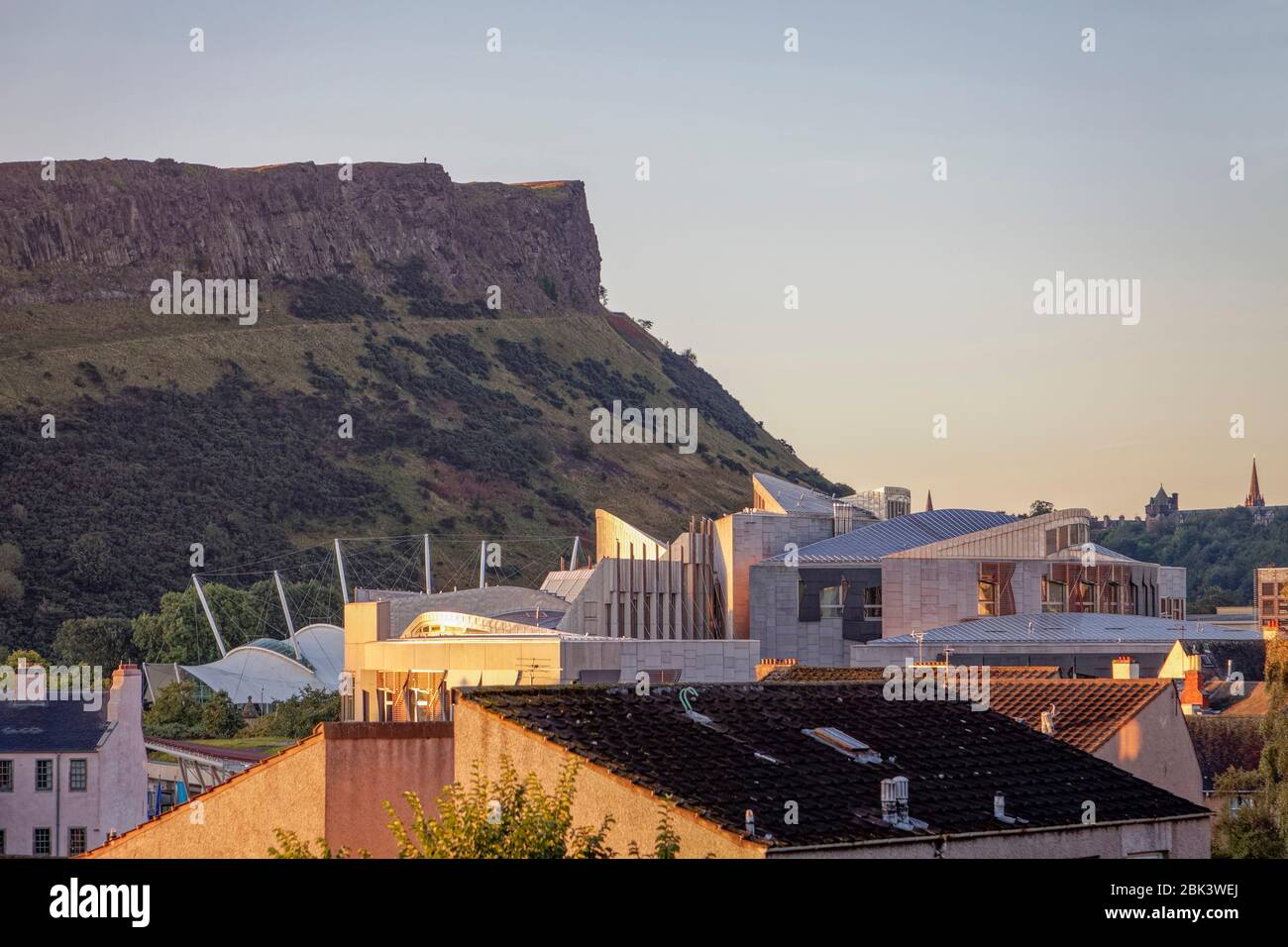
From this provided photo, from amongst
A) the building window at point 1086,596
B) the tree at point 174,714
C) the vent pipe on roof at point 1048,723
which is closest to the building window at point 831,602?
the building window at point 1086,596

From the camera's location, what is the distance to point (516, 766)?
16.6 m

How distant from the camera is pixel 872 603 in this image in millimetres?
61281

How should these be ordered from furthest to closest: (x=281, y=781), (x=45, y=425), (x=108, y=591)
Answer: (x=45, y=425)
(x=108, y=591)
(x=281, y=781)

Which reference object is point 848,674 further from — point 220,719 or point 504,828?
point 220,719

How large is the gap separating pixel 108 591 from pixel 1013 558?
227 feet

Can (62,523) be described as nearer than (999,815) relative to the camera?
No

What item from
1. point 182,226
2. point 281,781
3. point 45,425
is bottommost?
point 281,781

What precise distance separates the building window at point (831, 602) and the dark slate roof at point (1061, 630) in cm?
396

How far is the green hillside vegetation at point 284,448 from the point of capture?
4710 inches

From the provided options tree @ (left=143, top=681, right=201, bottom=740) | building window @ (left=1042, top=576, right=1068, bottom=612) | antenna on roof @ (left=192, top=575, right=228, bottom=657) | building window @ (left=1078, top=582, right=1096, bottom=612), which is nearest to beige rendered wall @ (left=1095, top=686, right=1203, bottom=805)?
building window @ (left=1042, top=576, right=1068, bottom=612)

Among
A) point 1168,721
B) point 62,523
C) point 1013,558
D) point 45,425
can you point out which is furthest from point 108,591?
point 1168,721

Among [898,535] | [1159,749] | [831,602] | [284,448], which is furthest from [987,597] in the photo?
[284,448]

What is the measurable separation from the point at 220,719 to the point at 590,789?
234 ft
